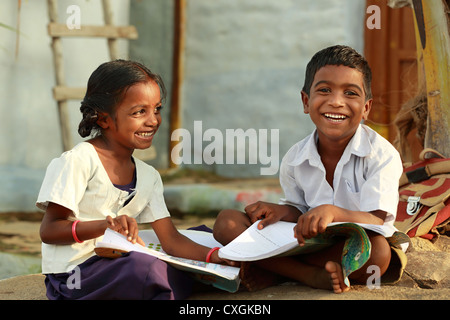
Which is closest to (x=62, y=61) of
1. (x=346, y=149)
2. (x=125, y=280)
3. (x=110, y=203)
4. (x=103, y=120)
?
(x=103, y=120)

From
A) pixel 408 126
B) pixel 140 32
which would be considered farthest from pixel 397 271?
pixel 140 32

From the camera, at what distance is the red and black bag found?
2.91 metres

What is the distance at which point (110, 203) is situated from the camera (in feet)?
7.50

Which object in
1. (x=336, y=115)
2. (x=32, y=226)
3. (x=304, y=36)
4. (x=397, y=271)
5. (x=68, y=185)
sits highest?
(x=304, y=36)

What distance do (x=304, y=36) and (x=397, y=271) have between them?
3.35m

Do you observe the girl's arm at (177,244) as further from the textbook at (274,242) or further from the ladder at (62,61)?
the ladder at (62,61)

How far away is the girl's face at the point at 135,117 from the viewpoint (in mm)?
2320

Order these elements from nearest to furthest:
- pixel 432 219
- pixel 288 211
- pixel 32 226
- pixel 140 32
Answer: pixel 288 211 → pixel 432 219 → pixel 32 226 → pixel 140 32

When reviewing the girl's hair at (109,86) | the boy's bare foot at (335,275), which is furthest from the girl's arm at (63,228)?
the boy's bare foot at (335,275)

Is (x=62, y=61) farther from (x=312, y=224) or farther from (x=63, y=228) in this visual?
(x=312, y=224)

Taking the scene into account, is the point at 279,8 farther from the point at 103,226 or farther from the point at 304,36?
the point at 103,226

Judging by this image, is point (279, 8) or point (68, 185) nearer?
point (68, 185)

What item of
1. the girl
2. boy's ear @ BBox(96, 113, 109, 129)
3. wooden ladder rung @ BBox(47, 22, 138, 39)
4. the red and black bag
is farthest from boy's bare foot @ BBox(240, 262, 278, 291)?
wooden ladder rung @ BBox(47, 22, 138, 39)

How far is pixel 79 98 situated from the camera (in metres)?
5.05
